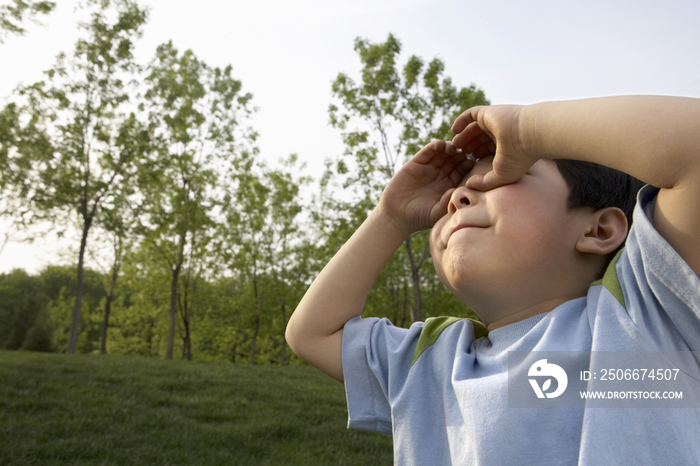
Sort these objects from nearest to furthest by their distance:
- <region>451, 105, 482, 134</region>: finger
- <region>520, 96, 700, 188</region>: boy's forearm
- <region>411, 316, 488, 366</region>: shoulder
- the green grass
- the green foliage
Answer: <region>520, 96, 700, 188</region>: boy's forearm → <region>451, 105, 482, 134</region>: finger → <region>411, 316, 488, 366</region>: shoulder → the green grass → the green foliage

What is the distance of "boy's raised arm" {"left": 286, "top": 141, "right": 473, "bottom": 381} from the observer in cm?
155

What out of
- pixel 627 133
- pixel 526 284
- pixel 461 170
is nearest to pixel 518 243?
pixel 526 284

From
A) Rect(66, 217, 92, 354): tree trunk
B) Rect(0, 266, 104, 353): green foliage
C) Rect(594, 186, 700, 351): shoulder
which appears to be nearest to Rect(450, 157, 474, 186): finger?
Rect(594, 186, 700, 351): shoulder

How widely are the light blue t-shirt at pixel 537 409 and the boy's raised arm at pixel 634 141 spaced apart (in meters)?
0.06

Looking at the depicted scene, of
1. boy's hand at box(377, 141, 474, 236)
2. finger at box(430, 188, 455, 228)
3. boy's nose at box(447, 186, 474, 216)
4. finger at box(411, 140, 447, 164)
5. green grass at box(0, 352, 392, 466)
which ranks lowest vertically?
green grass at box(0, 352, 392, 466)

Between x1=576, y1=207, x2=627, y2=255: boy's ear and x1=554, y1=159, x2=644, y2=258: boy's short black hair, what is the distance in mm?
29

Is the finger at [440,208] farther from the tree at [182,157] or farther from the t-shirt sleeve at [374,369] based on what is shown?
the tree at [182,157]

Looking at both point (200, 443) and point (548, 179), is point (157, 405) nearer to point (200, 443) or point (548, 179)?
point (200, 443)

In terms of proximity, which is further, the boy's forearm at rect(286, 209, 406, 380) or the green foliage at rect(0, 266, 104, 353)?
the green foliage at rect(0, 266, 104, 353)

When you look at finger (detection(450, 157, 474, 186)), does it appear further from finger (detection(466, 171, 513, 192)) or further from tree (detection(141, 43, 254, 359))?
tree (detection(141, 43, 254, 359))

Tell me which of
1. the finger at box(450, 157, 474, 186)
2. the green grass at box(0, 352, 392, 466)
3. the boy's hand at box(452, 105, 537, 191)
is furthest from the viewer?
the green grass at box(0, 352, 392, 466)

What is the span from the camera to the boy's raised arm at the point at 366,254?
5.10ft

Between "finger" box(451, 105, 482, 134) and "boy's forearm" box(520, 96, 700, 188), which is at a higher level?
"finger" box(451, 105, 482, 134)

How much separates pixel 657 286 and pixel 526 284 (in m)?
0.28
